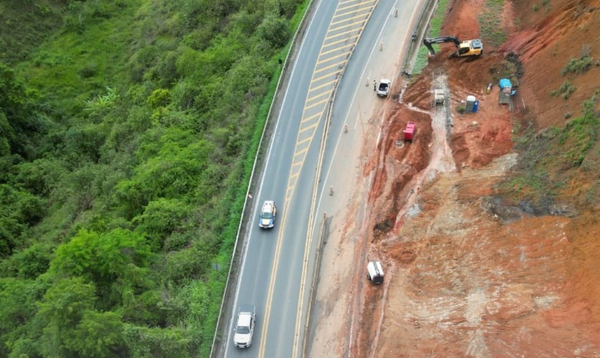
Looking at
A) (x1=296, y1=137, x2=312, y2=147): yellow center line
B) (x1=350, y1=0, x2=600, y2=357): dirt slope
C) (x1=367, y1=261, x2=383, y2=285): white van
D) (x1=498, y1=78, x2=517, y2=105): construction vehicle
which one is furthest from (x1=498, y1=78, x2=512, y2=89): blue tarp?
(x1=367, y1=261, x2=383, y2=285): white van

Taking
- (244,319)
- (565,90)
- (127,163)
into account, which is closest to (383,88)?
(565,90)

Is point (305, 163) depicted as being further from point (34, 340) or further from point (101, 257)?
point (34, 340)

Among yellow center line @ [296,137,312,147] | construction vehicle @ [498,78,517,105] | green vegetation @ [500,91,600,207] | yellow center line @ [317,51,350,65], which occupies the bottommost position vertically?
green vegetation @ [500,91,600,207]

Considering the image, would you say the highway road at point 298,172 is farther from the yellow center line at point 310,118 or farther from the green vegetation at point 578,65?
the green vegetation at point 578,65

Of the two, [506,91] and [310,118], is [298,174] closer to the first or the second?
[310,118]

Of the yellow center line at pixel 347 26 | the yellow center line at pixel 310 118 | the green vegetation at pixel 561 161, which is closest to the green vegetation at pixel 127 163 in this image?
the yellow center line at pixel 310 118

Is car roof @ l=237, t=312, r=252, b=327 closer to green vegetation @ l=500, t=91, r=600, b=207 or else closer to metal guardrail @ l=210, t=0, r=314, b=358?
metal guardrail @ l=210, t=0, r=314, b=358
